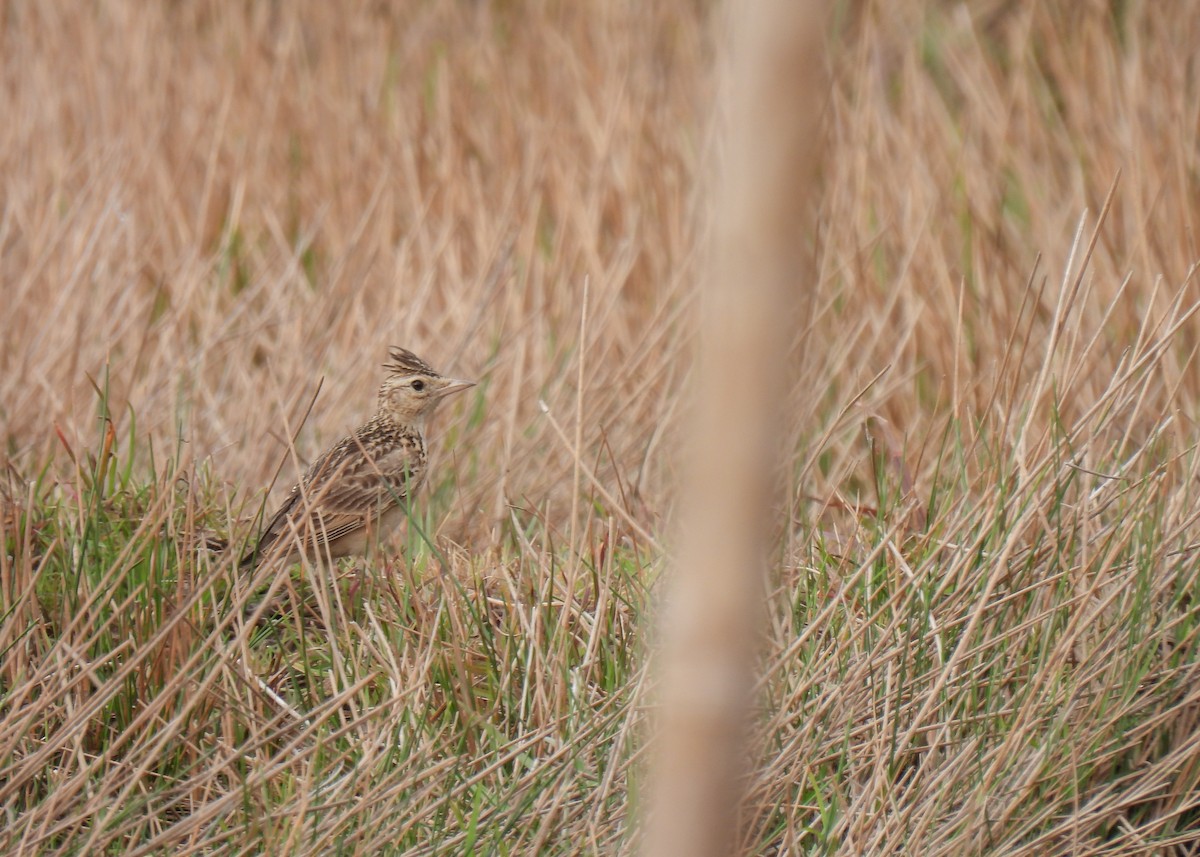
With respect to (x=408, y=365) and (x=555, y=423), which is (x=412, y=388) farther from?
(x=555, y=423)

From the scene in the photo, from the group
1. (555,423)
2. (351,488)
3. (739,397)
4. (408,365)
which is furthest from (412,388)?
(739,397)

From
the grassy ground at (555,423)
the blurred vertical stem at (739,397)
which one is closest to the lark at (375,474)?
the grassy ground at (555,423)

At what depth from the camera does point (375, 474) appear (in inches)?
160

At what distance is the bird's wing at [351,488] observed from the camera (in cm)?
394

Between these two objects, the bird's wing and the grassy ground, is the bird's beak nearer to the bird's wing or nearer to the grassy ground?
the bird's wing

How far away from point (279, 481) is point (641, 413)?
4.10 feet

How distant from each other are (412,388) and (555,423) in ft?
3.66

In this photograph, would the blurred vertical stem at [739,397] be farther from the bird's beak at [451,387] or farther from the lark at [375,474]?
the bird's beak at [451,387]

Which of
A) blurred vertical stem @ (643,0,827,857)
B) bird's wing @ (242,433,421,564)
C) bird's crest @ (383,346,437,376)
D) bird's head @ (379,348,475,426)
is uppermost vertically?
blurred vertical stem @ (643,0,827,857)

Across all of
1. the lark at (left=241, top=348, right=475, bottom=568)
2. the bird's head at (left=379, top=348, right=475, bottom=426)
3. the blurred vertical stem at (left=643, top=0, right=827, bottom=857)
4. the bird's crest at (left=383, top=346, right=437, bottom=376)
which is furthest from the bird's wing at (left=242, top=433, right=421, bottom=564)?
the blurred vertical stem at (left=643, top=0, right=827, bottom=857)

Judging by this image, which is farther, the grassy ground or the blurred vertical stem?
the grassy ground

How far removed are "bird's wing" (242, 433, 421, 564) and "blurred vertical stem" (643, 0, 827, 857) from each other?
247 cm

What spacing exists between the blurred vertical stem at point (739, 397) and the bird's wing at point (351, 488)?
2474mm

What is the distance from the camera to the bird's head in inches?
177
